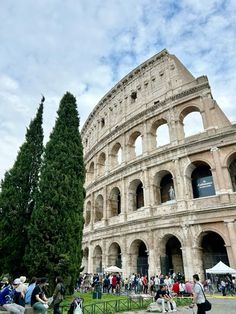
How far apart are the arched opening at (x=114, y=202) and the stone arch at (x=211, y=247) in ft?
25.4

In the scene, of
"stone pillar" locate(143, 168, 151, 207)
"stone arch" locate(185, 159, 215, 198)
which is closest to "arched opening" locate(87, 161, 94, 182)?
"stone pillar" locate(143, 168, 151, 207)

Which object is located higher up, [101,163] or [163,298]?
[101,163]

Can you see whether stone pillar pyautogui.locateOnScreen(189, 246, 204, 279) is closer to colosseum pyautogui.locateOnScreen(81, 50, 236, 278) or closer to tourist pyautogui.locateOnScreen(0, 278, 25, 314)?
colosseum pyautogui.locateOnScreen(81, 50, 236, 278)

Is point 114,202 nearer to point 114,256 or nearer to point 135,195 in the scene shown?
point 135,195

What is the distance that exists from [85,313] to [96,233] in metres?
13.4

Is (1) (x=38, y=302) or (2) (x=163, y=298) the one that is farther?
(2) (x=163, y=298)

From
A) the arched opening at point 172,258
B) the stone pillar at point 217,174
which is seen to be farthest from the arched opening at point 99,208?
the stone pillar at point 217,174

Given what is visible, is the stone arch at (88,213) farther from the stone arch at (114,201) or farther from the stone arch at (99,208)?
the stone arch at (114,201)

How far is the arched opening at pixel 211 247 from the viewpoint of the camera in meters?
14.9

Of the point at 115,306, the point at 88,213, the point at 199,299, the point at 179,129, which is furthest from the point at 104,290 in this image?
the point at 179,129

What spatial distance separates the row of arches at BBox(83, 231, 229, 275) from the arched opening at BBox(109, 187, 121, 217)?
8.85 feet

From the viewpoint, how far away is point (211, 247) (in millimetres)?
15852

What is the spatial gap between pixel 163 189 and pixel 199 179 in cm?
300

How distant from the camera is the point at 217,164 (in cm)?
1511
